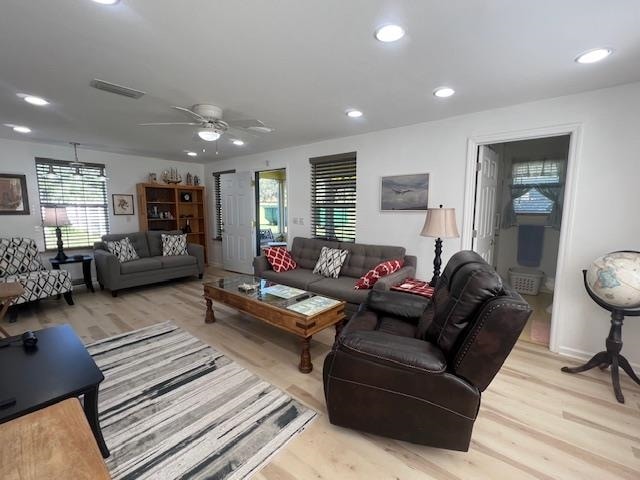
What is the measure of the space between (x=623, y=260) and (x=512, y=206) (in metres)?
2.69

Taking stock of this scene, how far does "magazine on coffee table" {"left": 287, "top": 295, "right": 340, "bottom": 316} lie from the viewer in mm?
2393

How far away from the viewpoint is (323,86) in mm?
2271

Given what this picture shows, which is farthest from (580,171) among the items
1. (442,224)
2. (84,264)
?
(84,264)

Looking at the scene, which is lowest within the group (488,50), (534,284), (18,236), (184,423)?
(184,423)

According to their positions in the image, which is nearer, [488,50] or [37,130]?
[488,50]

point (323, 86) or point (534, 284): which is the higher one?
point (323, 86)

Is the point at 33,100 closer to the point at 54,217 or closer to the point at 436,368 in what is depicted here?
the point at 54,217

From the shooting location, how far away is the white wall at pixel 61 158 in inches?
159

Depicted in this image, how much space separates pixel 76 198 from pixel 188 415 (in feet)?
15.1

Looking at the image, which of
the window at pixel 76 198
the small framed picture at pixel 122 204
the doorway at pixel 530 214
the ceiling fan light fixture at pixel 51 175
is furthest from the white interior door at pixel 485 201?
the ceiling fan light fixture at pixel 51 175

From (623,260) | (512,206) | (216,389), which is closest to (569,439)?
(623,260)

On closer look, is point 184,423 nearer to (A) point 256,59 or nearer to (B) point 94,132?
(A) point 256,59

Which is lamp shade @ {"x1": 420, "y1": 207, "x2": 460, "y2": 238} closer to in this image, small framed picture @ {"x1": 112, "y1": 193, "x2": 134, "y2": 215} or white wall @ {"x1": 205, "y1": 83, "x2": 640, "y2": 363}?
white wall @ {"x1": 205, "y1": 83, "x2": 640, "y2": 363}

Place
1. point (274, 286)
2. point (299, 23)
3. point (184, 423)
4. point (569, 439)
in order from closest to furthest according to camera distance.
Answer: point (299, 23) → point (569, 439) → point (184, 423) → point (274, 286)
